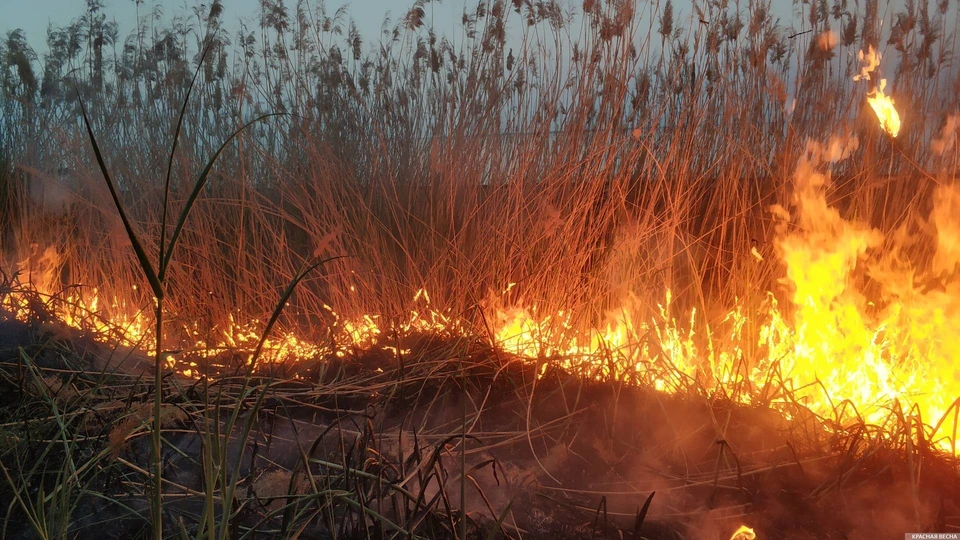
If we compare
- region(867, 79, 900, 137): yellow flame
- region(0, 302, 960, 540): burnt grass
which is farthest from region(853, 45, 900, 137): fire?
region(0, 302, 960, 540): burnt grass

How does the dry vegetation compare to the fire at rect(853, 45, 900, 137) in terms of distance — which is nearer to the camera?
A: the dry vegetation

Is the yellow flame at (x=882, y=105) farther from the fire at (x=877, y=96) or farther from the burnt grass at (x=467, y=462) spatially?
the burnt grass at (x=467, y=462)

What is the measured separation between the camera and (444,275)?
2.59 meters

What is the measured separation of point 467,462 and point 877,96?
6.80 feet

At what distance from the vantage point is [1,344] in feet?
8.09

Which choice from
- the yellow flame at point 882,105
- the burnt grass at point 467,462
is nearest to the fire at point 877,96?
the yellow flame at point 882,105

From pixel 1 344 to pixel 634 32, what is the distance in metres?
2.53

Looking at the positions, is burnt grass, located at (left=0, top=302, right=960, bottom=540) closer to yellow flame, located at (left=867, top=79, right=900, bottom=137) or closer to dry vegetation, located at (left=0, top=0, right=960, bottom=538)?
dry vegetation, located at (left=0, top=0, right=960, bottom=538)

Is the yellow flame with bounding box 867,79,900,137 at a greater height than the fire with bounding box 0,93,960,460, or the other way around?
the yellow flame with bounding box 867,79,900,137

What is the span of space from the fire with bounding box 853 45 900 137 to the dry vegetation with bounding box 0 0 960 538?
67 mm

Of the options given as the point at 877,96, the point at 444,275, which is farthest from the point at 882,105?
the point at 444,275

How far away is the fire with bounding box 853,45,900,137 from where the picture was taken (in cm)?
249

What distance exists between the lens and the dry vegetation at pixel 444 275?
1374mm

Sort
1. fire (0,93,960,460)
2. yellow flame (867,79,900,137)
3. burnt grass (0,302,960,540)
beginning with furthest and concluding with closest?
yellow flame (867,79,900,137)
fire (0,93,960,460)
burnt grass (0,302,960,540)
